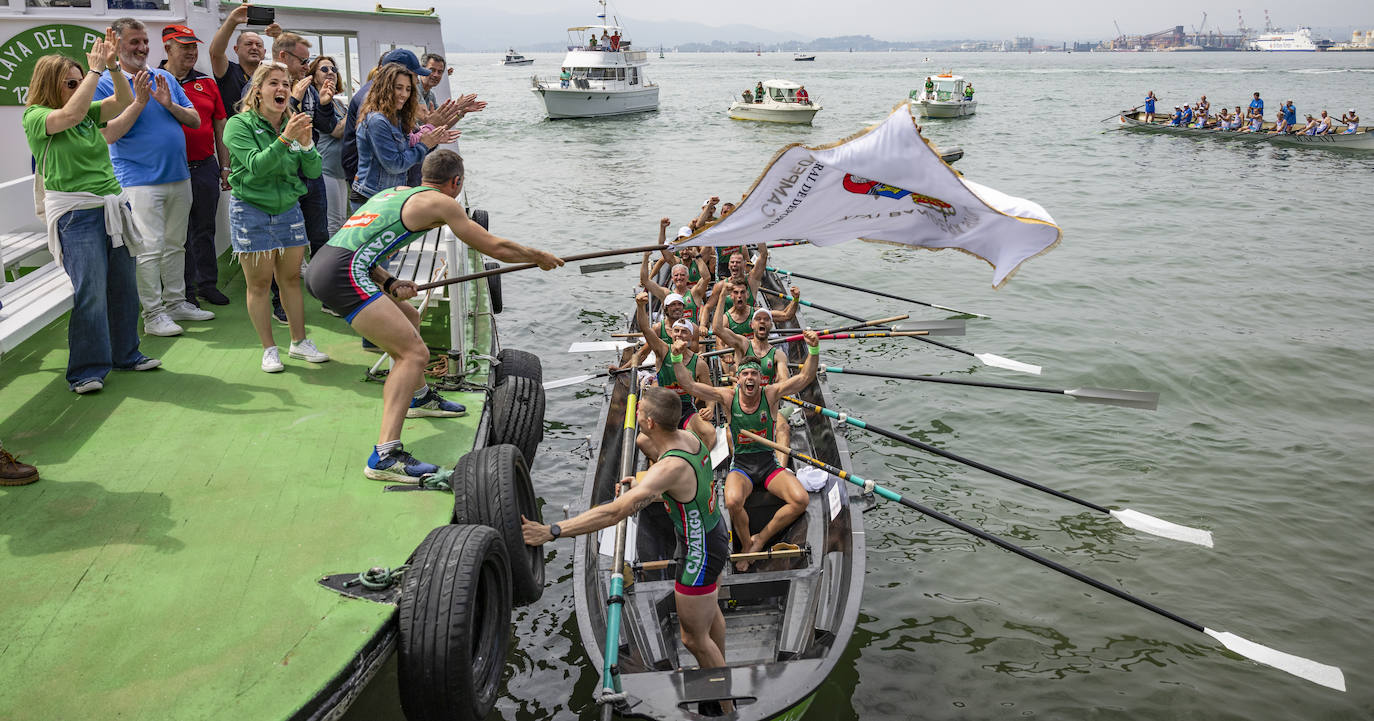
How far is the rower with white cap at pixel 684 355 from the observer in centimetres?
843

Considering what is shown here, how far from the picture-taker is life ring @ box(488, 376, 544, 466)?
24.9ft

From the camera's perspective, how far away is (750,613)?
6.96 metres

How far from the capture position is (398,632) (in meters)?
4.30

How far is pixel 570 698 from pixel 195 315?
4544 mm

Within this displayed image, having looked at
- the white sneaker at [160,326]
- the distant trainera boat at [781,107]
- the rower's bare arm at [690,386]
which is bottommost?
the rower's bare arm at [690,386]

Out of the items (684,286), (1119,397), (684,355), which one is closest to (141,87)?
(684,355)

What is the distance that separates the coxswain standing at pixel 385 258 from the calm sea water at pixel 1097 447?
1.62m

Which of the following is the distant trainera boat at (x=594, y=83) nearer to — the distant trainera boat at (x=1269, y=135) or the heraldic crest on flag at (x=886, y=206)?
the distant trainera boat at (x=1269, y=135)

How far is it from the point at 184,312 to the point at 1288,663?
8.88 meters

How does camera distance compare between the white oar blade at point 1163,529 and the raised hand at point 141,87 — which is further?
the white oar blade at point 1163,529

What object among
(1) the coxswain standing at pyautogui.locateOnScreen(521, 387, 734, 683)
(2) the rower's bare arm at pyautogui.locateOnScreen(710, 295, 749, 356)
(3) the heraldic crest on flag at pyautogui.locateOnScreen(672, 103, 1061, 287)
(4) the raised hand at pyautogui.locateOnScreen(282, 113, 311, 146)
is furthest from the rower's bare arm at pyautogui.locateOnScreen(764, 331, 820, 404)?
(4) the raised hand at pyautogui.locateOnScreen(282, 113, 311, 146)

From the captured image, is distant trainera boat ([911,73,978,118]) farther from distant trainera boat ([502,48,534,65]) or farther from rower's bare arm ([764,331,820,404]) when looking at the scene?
distant trainera boat ([502,48,534,65])

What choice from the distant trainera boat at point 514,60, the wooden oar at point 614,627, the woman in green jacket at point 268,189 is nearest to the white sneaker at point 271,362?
the woman in green jacket at point 268,189

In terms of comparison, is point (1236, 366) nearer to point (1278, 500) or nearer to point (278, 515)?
point (1278, 500)
